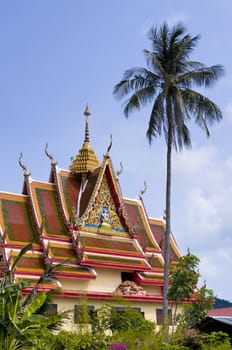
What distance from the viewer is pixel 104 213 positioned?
2239 cm

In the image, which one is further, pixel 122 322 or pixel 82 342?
pixel 122 322

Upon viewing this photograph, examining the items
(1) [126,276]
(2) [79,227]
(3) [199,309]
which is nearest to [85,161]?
(2) [79,227]

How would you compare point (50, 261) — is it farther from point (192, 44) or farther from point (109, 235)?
point (192, 44)

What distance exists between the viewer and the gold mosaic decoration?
21891 mm

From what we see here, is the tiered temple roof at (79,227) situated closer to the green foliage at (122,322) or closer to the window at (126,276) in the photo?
the window at (126,276)

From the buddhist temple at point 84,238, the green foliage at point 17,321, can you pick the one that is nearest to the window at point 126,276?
the buddhist temple at point 84,238

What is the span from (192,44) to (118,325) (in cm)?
987

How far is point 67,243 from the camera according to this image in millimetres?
20609

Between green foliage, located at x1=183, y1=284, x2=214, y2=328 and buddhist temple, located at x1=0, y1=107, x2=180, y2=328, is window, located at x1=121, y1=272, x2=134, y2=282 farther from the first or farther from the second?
green foliage, located at x1=183, y1=284, x2=214, y2=328

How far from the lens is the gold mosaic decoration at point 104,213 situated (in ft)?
71.8

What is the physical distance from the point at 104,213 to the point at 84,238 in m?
1.80

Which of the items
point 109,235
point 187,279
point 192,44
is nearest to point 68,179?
point 109,235

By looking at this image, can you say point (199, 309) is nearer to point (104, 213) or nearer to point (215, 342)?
point (215, 342)

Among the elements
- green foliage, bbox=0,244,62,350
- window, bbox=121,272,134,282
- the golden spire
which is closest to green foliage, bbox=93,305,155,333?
green foliage, bbox=0,244,62,350
